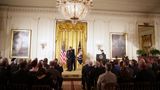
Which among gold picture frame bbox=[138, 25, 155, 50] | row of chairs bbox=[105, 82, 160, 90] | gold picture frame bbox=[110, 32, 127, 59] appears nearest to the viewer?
row of chairs bbox=[105, 82, 160, 90]

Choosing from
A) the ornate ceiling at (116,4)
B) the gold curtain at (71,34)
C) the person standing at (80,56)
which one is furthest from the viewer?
the gold curtain at (71,34)

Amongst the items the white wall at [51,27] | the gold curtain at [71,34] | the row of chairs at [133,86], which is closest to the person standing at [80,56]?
the gold curtain at [71,34]

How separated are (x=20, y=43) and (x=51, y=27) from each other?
2399 millimetres

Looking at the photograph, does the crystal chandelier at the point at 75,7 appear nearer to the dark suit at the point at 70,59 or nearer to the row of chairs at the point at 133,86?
the row of chairs at the point at 133,86

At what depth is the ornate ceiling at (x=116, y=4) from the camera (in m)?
13.0

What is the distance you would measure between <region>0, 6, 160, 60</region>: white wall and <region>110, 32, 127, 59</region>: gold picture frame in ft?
0.86

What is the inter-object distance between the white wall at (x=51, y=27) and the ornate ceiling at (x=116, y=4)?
0.47m

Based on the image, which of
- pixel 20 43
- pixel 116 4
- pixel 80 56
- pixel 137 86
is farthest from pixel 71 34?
pixel 137 86

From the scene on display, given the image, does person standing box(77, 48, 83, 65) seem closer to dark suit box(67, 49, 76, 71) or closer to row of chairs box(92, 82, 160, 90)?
dark suit box(67, 49, 76, 71)

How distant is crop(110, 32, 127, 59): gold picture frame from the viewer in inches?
569

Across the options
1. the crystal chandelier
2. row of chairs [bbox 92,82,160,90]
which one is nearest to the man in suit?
the crystal chandelier

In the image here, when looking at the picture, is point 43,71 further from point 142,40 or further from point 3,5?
point 142,40

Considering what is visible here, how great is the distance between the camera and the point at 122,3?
43.7 ft

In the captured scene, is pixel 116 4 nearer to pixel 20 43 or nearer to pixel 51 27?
pixel 51 27
